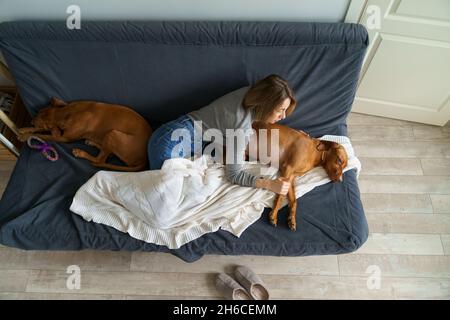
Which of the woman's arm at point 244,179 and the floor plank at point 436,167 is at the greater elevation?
the woman's arm at point 244,179

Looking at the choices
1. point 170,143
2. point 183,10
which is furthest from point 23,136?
point 183,10

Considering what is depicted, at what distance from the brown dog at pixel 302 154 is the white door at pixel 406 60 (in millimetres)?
622

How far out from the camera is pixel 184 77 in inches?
67.7

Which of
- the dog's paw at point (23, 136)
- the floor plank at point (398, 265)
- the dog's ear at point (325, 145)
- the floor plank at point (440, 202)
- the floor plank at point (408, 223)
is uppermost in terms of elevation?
the dog's ear at point (325, 145)

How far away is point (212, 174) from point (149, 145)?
0.35 metres

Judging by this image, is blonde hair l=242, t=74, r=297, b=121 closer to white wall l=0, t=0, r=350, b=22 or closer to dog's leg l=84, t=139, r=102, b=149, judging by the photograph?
white wall l=0, t=0, r=350, b=22

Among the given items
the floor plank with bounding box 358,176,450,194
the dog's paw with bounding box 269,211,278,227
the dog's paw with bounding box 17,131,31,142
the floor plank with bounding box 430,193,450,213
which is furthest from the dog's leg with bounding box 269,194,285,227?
the dog's paw with bounding box 17,131,31,142

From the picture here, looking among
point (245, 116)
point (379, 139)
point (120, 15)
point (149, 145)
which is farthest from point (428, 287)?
point (120, 15)

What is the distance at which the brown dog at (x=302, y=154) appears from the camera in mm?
1717

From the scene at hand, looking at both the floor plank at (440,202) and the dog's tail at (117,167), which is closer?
the dog's tail at (117,167)

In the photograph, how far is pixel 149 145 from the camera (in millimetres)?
1729

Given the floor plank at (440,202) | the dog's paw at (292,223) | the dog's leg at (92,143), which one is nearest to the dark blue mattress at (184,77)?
the dog's paw at (292,223)

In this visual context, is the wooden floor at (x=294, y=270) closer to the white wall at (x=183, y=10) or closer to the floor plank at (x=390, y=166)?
the floor plank at (x=390, y=166)

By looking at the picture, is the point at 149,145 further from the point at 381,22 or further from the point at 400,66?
the point at 400,66
